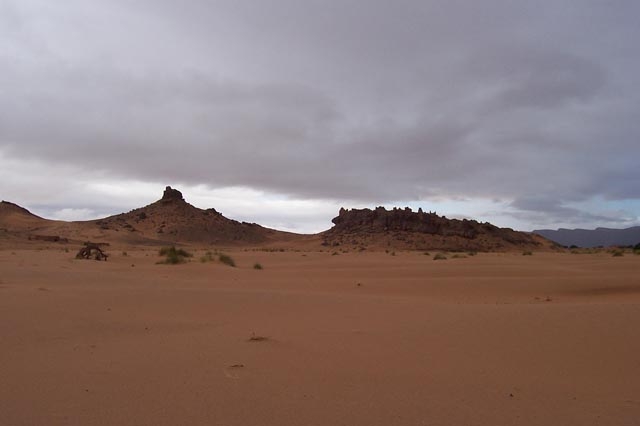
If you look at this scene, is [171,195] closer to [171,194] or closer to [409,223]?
[171,194]

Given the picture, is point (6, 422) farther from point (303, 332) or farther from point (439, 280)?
point (439, 280)

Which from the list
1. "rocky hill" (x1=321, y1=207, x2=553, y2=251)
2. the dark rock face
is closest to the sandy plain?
"rocky hill" (x1=321, y1=207, x2=553, y2=251)

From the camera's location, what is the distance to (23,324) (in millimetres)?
6758

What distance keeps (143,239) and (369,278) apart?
4399 cm

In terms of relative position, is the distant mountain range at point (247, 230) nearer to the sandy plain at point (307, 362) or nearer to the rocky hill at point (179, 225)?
the rocky hill at point (179, 225)

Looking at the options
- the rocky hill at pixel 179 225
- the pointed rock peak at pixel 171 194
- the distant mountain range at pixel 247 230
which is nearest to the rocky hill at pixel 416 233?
the distant mountain range at pixel 247 230

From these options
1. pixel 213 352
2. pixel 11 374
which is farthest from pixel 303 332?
pixel 11 374

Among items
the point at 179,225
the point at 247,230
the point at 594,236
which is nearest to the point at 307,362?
the point at 179,225

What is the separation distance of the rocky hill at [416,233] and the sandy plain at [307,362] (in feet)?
152

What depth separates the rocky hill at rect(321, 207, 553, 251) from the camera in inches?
2272

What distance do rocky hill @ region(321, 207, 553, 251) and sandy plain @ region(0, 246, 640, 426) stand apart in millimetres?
46260

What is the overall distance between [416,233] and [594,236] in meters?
116

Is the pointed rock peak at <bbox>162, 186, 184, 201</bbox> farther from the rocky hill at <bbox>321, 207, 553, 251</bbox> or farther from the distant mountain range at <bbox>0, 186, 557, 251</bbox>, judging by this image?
the rocky hill at <bbox>321, 207, 553, 251</bbox>

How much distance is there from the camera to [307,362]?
5363mm
